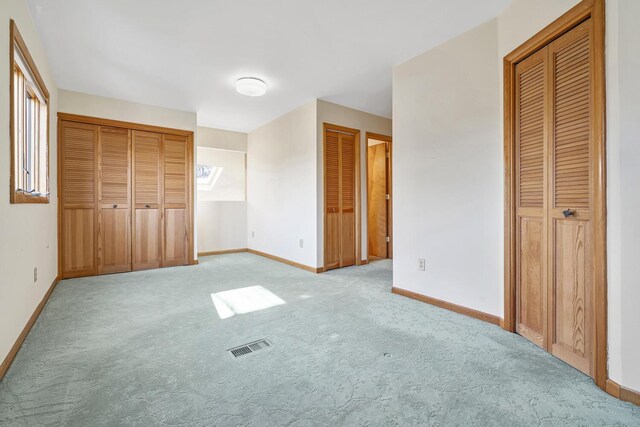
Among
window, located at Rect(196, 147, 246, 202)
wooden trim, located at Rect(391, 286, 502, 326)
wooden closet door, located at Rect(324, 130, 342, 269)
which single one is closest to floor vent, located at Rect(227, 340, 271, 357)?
wooden trim, located at Rect(391, 286, 502, 326)

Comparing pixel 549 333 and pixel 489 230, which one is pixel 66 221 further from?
pixel 549 333

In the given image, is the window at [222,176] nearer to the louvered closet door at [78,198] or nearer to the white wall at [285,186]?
the white wall at [285,186]

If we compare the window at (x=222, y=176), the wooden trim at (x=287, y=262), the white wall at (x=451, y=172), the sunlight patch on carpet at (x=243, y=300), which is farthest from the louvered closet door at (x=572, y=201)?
the window at (x=222, y=176)

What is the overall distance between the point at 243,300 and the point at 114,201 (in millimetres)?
2785

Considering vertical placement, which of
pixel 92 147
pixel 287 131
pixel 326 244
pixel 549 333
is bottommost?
pixel 549 333

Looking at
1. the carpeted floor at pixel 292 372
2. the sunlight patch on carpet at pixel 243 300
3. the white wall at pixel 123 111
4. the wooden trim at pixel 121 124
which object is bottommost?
the carpeted floor at pixel 292 372

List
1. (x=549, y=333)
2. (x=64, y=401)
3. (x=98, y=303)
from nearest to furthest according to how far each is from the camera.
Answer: (x=64, y=401) < (x=549, y=333) < (x=98, y=303)

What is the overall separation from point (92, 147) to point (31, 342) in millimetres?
3035

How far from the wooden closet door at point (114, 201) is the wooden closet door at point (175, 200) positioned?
0.50 m

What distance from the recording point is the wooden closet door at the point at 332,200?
4.54 meters

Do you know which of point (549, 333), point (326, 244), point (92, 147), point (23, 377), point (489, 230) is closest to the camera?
point (23, 377)

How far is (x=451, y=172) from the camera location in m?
2.75

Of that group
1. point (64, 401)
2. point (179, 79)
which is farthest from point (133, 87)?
point (64, 401)

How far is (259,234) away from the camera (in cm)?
594
